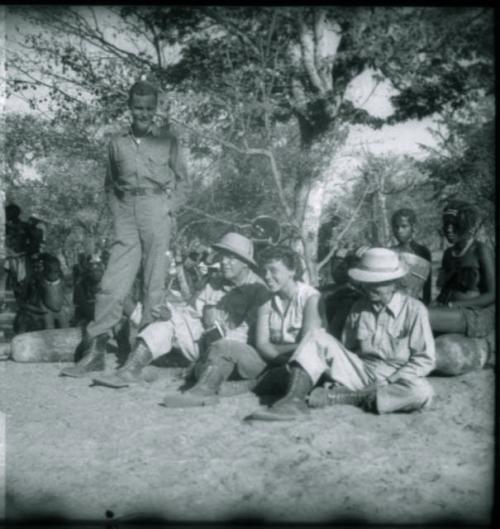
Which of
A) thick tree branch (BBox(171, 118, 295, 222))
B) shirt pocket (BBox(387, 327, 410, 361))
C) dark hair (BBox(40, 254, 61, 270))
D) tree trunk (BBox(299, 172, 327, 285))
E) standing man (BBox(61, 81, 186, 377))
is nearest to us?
shirt pocket (BBox(387, 327, 410, 361))

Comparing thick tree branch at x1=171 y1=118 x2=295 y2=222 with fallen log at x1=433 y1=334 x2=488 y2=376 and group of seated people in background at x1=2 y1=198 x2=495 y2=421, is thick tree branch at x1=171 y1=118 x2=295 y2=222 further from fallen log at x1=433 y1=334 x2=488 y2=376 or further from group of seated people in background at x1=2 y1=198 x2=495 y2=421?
fallen log at x1=433 y1=334 x2=488 y2=376

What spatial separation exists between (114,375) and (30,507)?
5.04 feet

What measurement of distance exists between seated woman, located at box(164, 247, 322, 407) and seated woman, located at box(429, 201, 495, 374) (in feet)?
3.34

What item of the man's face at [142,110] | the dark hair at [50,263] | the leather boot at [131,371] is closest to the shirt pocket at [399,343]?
the leather boot at [131,371]

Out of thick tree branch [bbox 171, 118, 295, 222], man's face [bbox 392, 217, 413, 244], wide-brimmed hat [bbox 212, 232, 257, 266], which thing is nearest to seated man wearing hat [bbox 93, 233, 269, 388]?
wide-brimmed hat [bbox 212, 232, 257, 266]

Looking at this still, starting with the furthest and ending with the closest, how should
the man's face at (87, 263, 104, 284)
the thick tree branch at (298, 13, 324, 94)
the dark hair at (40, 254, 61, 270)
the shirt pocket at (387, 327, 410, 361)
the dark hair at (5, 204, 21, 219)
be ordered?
the dark hair at (5, 204, 21, 219), the dark hair at (40, 254, 61, 270), the man's face at (87, 263, 104, 284), the thick tree branch at (298, 13, 324, 94), the shirt pocket at (387, 327, 410, 361)

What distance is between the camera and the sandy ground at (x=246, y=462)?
2848 mm

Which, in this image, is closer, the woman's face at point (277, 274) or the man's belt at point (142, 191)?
the woman's face at point (277, 274)

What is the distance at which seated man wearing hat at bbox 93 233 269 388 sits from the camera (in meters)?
4.74

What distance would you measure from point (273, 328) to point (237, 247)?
2.44 ft

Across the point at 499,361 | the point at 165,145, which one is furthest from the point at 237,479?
the point at 165,145

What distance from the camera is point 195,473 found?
3.15 m

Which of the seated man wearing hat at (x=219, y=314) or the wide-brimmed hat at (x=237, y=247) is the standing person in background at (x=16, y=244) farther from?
the wide-brimmed hat at (x=237, y=247)

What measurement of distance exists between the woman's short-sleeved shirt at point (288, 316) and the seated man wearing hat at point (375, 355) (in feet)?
1.26
